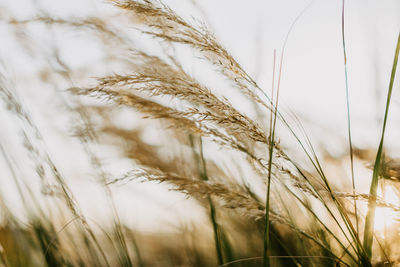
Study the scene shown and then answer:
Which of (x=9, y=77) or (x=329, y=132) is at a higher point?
(x=9, y=77)

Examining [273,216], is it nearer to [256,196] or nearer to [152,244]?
[256,196]

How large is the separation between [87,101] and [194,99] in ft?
2.05

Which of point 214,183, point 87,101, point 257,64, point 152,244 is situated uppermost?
point 257,64

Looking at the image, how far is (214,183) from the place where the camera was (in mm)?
616

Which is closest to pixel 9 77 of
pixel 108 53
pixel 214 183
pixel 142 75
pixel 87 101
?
pixel 87 101

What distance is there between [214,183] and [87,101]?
28.1 inches

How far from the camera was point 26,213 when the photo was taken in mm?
1019

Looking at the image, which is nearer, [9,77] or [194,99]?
[194,99]

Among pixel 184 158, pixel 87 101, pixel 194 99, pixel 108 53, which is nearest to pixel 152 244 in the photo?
pixel 184 158

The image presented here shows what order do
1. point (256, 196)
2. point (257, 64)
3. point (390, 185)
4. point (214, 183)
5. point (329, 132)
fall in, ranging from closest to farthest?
point (214, 183) < point (390, 185) < point (256, 196) < point (257, 64) < point (329, 132)

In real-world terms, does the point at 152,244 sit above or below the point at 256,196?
below

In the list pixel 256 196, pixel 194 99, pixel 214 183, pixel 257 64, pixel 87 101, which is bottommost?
pixel 256 196

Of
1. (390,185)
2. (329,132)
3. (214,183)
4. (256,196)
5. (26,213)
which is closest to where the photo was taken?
(214,183)

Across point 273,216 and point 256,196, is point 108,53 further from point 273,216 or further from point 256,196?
point 273,216
